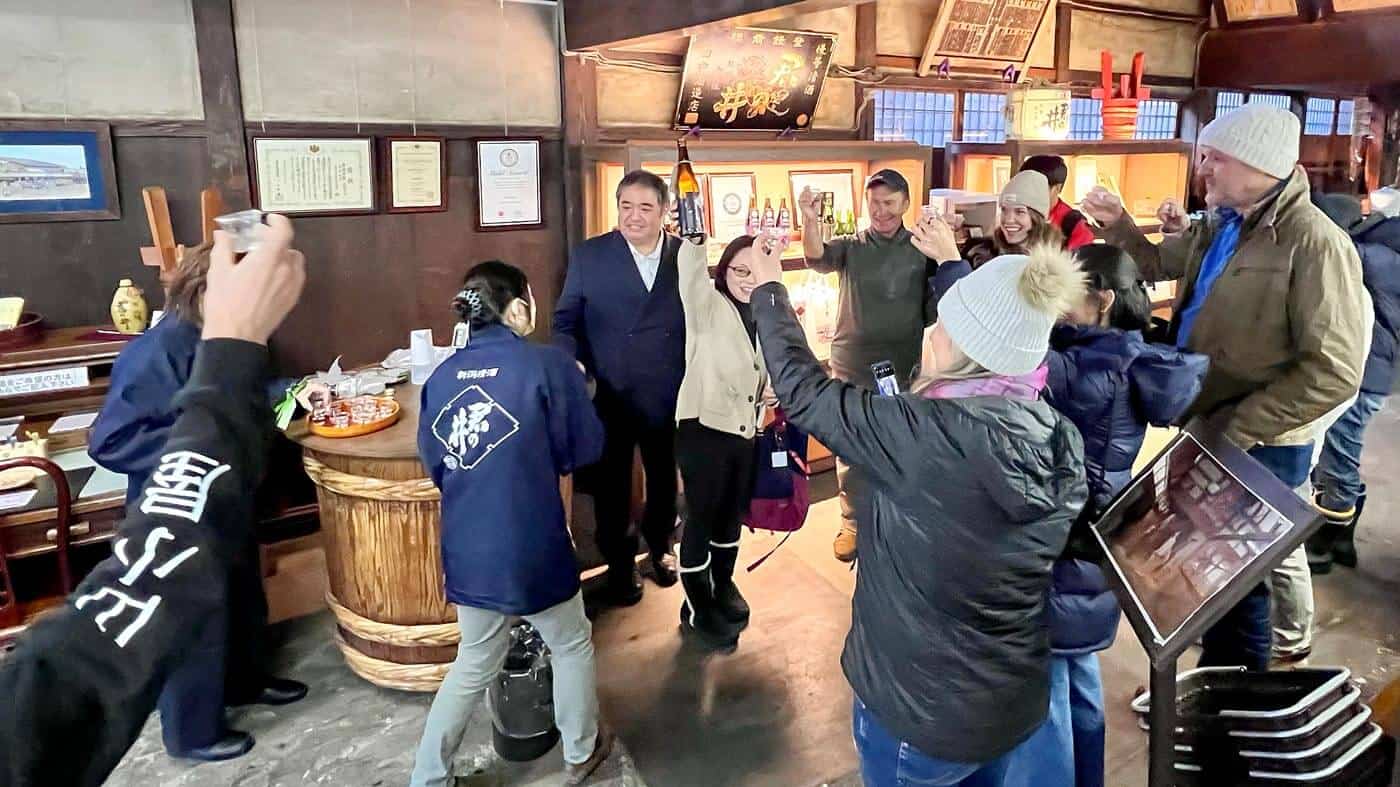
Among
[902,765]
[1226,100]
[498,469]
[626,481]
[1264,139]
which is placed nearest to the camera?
[902,765]

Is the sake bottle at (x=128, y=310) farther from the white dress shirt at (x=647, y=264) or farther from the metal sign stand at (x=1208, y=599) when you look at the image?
the metal sign stand at (x=1208, y=599)

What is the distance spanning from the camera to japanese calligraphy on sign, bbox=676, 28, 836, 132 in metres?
4.99

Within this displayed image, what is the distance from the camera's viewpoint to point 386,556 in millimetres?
3355

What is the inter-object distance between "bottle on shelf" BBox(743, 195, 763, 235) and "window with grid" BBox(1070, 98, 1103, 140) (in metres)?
3.65

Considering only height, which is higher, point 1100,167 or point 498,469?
point 1100,167

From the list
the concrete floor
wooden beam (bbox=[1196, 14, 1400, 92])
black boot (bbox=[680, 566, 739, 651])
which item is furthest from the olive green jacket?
wooden beam (bbox=[1196, 14, 1400, 92])

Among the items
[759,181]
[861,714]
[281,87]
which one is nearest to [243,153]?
[281,87]

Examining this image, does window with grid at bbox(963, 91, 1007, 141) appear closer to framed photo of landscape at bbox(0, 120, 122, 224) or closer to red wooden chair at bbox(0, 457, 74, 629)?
framed photo of landscape at bbox(0, 120, 122, 224)

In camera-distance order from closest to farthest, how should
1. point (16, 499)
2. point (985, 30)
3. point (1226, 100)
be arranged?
point (16, 499), point (985, 30), point (1226, 100)

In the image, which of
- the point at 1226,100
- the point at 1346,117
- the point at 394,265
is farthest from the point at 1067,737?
the point at 1346,117

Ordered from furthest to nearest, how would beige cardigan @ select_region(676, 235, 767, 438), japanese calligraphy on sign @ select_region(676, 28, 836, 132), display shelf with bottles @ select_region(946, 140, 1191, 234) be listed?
display shelf with bottles @ select_region(946, 140, 1191, 234) → japanese calligraphy on sign @ select_region(676, 28, 836, 132) → beige cardigan @ select_region(676, 235, 767, 438)

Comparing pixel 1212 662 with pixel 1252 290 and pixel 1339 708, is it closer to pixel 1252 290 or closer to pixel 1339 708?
pixel 1339 708

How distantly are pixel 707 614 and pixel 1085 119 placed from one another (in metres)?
6.03

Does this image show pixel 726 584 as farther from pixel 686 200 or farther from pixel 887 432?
pixel 887 432
